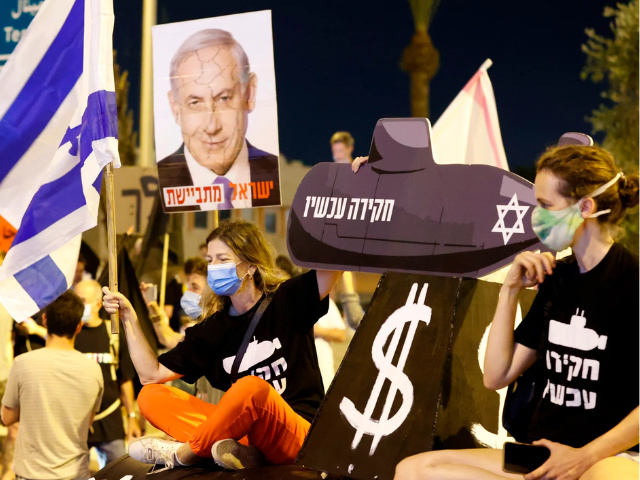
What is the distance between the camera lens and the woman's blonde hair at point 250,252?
3479 millimetres

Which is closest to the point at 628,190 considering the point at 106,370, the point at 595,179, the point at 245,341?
the point at 595,179

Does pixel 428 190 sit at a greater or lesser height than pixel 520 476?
greater

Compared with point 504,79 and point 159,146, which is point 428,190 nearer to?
point 159,146

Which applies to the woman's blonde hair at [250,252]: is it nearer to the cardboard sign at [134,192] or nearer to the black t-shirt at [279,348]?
the black t-shirt at [279,348]

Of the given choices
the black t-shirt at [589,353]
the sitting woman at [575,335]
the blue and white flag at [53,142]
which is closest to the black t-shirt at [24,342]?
the blue and white flag at [53,142]

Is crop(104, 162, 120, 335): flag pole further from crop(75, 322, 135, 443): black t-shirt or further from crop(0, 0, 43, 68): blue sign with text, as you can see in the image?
crop(0, 0, 43, 68): blue sign with text

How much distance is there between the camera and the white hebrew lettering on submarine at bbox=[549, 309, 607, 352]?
2.24m

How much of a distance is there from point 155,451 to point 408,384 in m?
1.14

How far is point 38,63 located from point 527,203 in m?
2.37

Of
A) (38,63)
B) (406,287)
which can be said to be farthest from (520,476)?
(38,63)

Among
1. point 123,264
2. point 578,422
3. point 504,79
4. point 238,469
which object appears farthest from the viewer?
point 504,79

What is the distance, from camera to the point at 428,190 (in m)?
3.04

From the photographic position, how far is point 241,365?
3.32 meters

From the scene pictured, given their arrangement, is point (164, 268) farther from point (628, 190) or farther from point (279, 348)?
point (628, 190)
